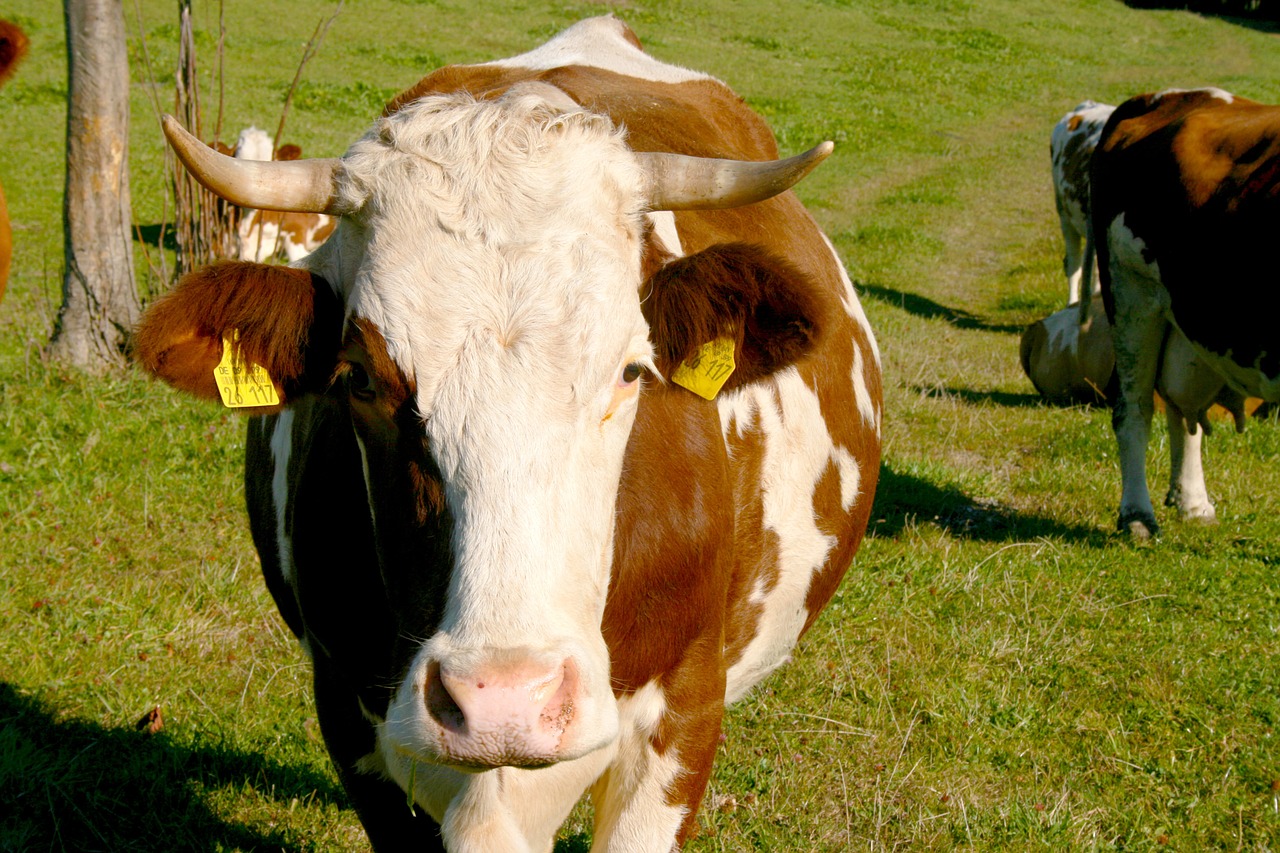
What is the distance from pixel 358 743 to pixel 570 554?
1.14 metres

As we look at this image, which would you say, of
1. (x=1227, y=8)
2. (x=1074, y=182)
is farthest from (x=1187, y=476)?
(x=1227, y=8)

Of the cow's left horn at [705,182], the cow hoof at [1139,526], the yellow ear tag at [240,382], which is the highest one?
the cow's left horn at [705,182]

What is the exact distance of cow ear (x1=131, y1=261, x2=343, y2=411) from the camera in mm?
2346

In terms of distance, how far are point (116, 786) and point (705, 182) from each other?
2.97m

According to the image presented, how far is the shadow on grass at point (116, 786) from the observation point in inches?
144

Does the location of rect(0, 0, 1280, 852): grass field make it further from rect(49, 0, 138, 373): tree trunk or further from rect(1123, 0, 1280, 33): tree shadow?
rect(1123, 0, 1280, 33): tree shadow

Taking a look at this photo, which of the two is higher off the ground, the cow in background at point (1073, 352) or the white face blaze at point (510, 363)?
the white face blaze at point (510, 363)

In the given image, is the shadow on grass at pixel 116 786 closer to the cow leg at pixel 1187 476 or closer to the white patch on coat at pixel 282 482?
the white patch on coat at pixel 282 482

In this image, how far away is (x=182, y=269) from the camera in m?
7.51

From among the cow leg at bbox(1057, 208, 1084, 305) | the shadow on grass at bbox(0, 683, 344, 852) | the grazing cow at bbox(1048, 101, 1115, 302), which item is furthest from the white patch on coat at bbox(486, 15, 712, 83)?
the cow leg at bbox(1057, 208, 1084, 305)

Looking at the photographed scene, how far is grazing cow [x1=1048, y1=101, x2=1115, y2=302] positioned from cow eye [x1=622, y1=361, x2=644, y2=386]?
1045 centimetres

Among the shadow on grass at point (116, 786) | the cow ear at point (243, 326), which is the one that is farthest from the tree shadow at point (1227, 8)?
the cow ear at point (243, 326)

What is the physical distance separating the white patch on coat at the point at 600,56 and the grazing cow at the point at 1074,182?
808 centimetres

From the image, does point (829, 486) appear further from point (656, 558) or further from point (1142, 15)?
point (1142, 15)
